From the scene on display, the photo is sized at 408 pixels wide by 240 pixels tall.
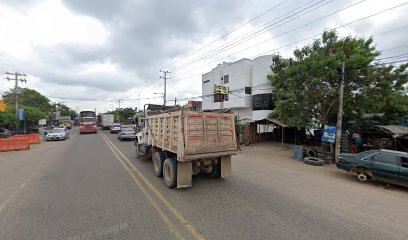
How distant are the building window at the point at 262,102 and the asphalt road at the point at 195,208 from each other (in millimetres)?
19432

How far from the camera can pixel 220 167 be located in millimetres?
6137

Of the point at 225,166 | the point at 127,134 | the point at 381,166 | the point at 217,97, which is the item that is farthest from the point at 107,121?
the point at 381,166

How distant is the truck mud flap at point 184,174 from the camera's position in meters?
5.20

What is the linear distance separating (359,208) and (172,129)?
17.0 feet

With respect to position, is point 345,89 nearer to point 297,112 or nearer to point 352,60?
point 352,60

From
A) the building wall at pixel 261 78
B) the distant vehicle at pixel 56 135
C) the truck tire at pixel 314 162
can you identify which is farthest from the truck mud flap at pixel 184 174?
the building wall at pixel 261 78

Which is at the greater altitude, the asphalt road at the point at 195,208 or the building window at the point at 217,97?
the building window at the point at 217,97

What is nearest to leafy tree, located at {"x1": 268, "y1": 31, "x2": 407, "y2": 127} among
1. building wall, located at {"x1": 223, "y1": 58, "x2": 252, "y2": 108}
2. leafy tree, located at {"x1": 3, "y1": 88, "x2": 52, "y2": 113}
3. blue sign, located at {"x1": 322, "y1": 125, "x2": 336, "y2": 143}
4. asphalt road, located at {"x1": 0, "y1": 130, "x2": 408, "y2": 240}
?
blue sign, located at {"x1": 322, "y1": 125, "x2": 336, "y2": 143}

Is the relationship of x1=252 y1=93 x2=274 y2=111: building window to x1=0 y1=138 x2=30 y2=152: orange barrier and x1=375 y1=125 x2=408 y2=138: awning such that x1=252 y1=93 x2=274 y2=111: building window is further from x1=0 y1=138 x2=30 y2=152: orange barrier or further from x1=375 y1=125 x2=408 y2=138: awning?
x1=0 y1=138 x2=30 y2=152: orange barrier

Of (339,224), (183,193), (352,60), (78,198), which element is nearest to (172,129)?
(183,193)

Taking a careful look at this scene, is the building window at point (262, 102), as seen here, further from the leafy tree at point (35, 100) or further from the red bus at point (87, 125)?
the leafy tree at point (35, 100)

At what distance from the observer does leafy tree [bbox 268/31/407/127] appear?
33.8ft

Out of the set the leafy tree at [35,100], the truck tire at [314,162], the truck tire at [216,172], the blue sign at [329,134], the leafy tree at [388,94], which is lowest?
the truck tire at [314,162]

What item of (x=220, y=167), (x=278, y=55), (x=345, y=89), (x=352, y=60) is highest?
(x=278, y=55)
